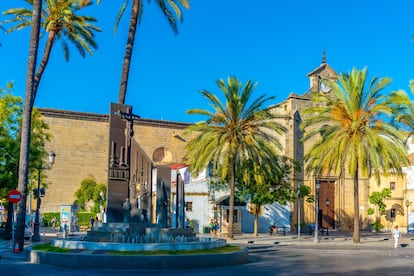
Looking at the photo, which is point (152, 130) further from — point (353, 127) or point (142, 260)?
point (142, 260)

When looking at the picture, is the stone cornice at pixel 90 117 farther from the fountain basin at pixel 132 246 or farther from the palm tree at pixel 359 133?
the fountain basin at pixel 132 246

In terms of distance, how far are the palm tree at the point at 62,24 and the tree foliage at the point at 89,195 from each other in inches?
861

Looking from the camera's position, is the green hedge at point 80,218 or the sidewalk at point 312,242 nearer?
the sidewalk at point 312,242

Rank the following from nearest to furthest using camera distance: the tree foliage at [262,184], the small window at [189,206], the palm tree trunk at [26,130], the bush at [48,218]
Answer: the palm tree trunk at [26,130] < the tree foliage at [262,184] < the small window at [189,206] < the bush at [48,218]

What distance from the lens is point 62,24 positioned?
2839cm

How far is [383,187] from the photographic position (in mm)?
53688

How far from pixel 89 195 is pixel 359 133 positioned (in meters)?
29.3

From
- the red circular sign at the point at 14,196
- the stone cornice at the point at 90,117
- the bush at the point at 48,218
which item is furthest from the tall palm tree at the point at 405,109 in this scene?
the bush at the point at 48,218

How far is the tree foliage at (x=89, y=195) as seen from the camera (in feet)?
166

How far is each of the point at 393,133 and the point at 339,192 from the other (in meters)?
23.1

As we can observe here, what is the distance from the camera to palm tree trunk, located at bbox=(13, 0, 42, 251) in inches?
839

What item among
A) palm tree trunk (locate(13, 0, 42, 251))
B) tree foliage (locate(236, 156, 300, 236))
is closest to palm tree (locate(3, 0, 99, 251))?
palm tree trunk (locate(13, 0, 42, 251))

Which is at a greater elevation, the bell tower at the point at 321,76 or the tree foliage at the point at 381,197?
the bell tower at the point at 321,76

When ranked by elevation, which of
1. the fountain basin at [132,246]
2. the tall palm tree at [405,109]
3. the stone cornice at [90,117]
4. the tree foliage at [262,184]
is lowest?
the fountain basin at [132,246]
